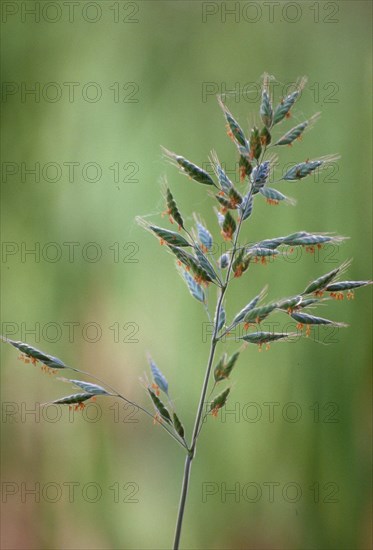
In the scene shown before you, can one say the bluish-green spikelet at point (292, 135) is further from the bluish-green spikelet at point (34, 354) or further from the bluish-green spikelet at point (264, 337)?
the bluish-green spikelet at point (34, 354)

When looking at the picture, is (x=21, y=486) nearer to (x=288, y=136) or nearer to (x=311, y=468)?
(x=311, y=468)

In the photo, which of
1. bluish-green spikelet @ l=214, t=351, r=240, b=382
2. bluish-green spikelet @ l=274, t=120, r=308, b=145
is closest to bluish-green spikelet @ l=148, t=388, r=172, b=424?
bluish-green spikelet @ l=214, t=351, r=240, b=382

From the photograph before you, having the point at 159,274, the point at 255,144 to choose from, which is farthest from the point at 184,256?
the point at 159,274

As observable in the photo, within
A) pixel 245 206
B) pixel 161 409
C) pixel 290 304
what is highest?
pixel 245 206

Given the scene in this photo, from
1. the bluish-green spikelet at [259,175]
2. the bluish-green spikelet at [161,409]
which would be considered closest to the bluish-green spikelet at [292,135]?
the bluish-green spikelet at [259,175]

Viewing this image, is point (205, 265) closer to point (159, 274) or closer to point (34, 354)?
point (34, 354)

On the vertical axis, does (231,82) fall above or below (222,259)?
above

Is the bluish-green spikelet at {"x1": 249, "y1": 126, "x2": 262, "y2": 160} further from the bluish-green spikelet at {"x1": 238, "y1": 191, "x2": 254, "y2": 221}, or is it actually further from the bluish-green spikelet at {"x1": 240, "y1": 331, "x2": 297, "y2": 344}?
the bluish-green spikelet at {"x1": 240, "y1": 331, "x2": 297, "y2": 344}

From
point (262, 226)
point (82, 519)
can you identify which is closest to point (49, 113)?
point (262, 226)
